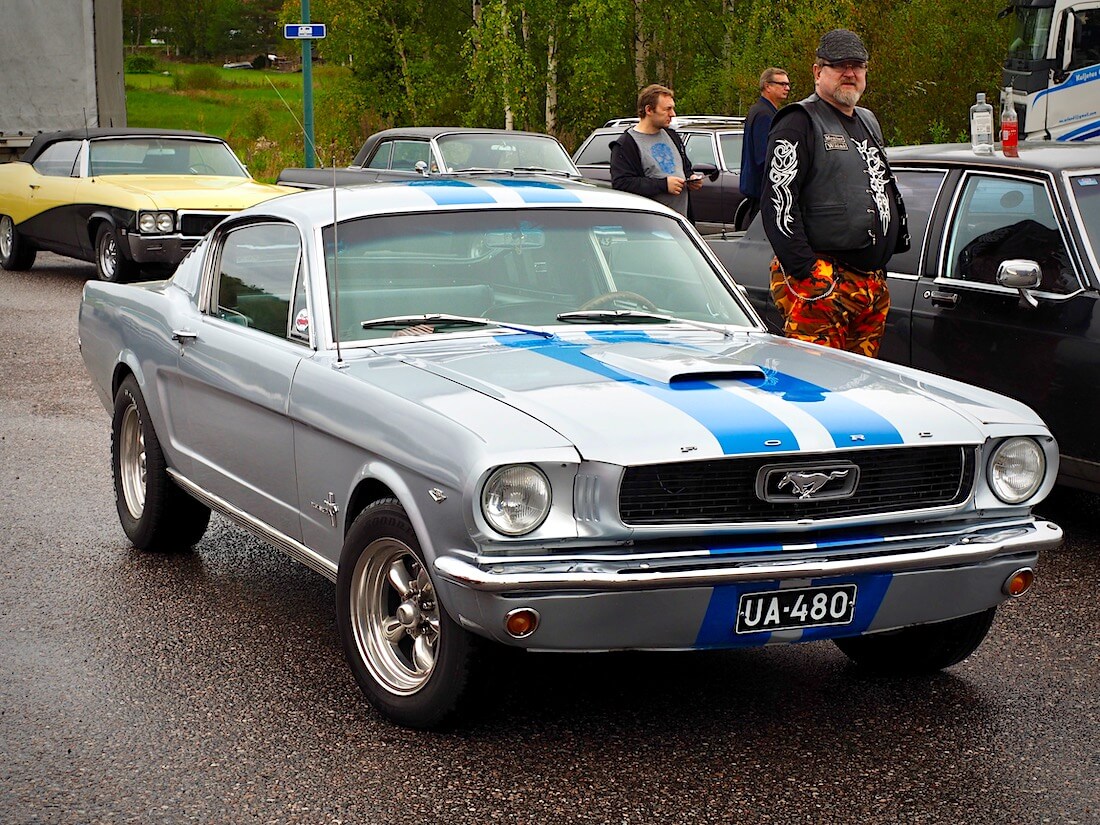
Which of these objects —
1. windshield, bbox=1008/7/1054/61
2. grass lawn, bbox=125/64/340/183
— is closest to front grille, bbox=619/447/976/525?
windshield, bbox=1008/7/1054/61

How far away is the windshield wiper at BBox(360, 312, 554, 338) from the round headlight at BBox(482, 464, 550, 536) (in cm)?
127

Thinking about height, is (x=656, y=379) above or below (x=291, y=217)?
below

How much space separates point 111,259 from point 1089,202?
1131 cm

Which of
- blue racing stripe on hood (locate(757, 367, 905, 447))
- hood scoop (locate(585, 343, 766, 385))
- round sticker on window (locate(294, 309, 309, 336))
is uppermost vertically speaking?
round sticker on window (locate(294, 309, 309, 336))

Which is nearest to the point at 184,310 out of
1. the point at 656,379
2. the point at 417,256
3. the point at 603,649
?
the point at 417,256

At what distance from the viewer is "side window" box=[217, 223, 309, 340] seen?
5285 millimetres

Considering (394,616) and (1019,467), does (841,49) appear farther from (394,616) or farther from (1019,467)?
(394,616)

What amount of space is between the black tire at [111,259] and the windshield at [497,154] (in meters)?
3.42

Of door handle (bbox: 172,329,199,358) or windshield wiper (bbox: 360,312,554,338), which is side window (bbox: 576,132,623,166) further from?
windshield wiper (bbox: 360,312,554,338)

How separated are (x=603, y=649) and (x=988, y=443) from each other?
4.23 ft

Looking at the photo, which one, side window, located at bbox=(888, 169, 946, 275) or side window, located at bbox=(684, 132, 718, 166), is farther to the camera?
side window, located at bbox=(684, 132, 718, 166)

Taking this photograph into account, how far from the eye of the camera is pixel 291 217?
216 inches

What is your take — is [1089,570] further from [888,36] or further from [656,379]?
[888,36]

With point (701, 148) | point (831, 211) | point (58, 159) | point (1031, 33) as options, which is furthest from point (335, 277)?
point (1031, 33)
